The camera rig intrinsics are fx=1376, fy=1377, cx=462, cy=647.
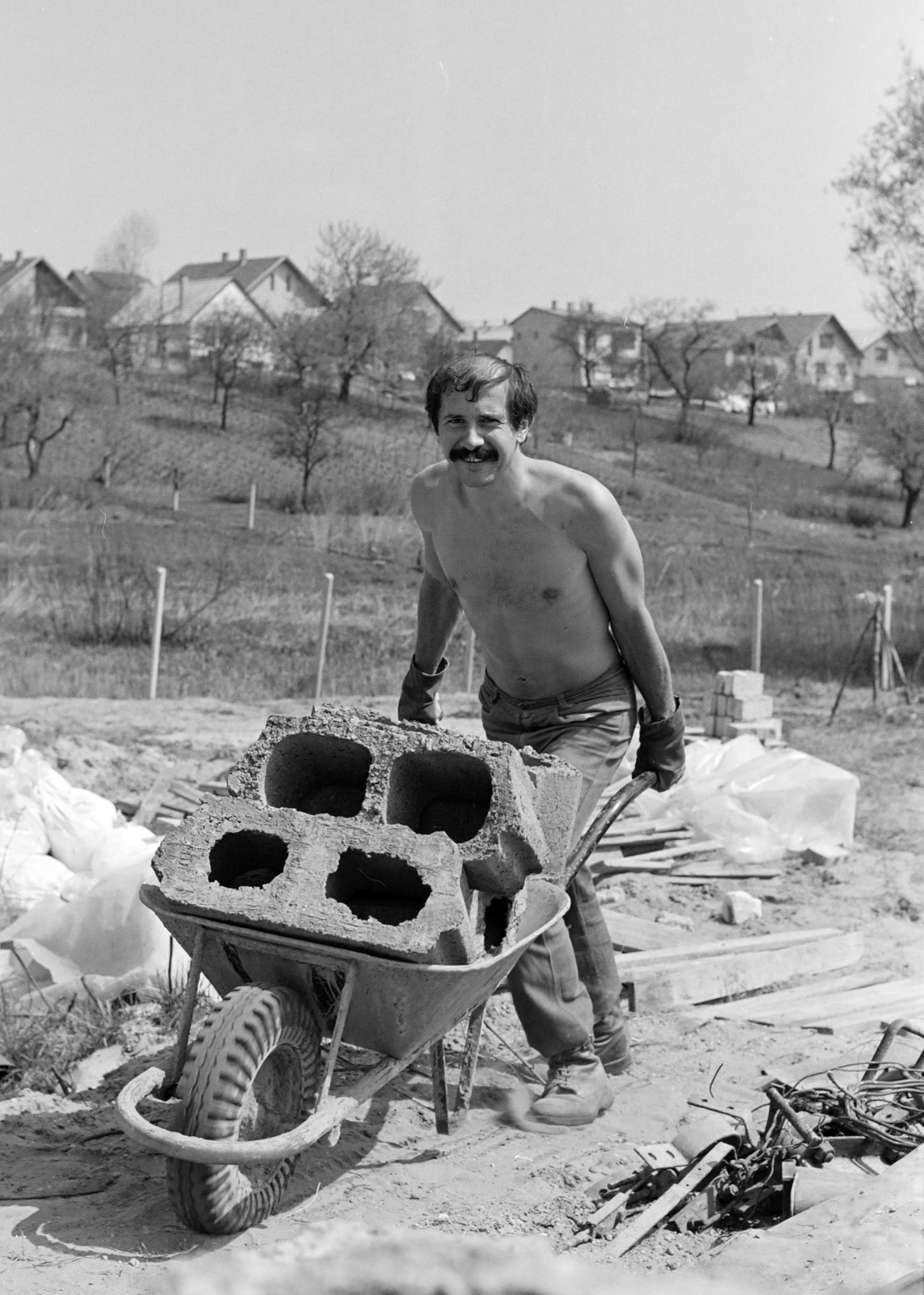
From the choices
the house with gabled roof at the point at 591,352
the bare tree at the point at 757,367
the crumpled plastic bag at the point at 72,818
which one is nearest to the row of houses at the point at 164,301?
the house with gabled roof at the point at 591,352

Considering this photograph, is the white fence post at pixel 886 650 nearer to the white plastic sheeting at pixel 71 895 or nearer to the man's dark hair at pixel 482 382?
the white plastic sheeting at pixel 71 895

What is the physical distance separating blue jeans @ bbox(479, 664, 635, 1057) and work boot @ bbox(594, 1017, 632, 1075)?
18 millimetres

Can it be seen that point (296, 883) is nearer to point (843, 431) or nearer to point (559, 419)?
point (559, 419)

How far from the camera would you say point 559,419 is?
47.5 meters

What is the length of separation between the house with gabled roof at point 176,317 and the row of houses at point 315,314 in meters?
0.07

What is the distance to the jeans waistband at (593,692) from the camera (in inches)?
162

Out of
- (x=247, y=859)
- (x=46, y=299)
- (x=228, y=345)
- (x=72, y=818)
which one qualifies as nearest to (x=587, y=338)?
(x=228, y=345)

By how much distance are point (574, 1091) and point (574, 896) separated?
578mm

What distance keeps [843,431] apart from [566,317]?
14.7 meters

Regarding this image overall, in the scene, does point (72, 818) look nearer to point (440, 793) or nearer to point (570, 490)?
point (440, 793)

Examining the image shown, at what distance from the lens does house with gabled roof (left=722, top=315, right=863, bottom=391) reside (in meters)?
69.6

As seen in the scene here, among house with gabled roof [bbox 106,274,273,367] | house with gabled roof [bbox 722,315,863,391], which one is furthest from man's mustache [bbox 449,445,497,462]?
house with gabled roof [bbox 722,315,863,391]

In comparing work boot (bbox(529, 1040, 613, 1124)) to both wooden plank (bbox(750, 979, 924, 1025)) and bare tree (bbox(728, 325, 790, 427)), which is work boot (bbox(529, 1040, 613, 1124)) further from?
bare tree (bbox(728, 325, 790, 427))

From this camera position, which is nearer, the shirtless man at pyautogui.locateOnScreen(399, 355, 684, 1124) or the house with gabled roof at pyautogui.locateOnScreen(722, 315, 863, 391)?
the shirtless man at pyautogui.locateOnScreen(399, 355, 684, 1124)
